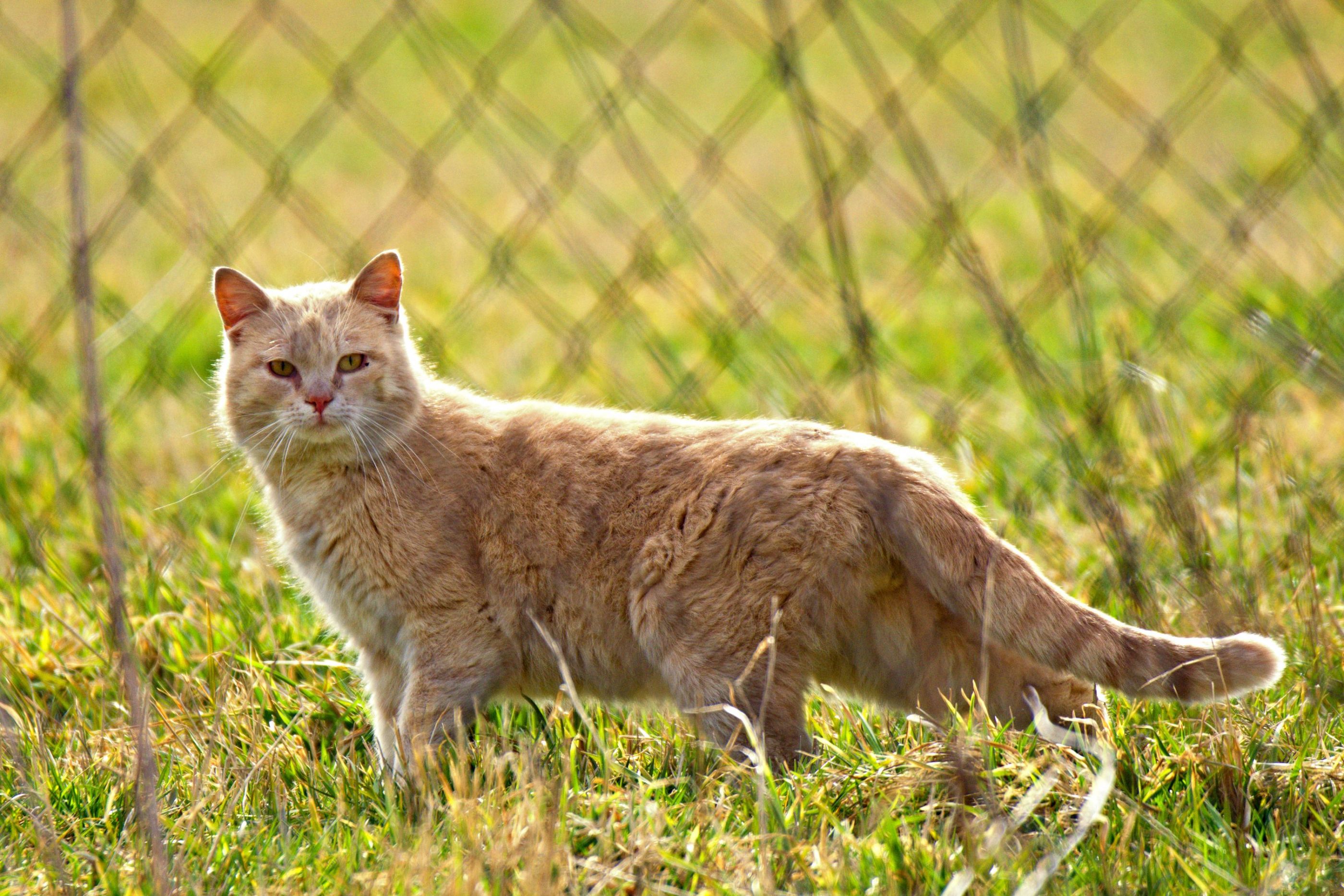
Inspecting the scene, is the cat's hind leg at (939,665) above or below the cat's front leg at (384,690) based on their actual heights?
above

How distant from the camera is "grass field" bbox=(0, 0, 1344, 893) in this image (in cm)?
186

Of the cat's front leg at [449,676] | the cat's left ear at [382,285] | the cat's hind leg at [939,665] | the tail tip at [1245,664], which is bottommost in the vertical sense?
the cat's front leg at [449,676]

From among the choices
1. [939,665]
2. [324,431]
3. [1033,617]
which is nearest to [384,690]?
[324,431]

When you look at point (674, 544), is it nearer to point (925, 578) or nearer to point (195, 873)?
point (925, 578)

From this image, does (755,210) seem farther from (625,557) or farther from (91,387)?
(91,387)

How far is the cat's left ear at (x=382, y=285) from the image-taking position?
278 cm

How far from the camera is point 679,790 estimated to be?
2.13 metres

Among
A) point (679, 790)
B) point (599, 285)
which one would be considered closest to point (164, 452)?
point (599, 285)

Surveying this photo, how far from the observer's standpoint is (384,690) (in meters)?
2.57

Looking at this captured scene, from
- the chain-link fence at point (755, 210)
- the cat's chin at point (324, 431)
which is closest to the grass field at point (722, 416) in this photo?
the chain-link fence at point (755, 210)

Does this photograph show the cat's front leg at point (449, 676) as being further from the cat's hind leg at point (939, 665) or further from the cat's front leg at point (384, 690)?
the cat's hind leg at point (939, 665)

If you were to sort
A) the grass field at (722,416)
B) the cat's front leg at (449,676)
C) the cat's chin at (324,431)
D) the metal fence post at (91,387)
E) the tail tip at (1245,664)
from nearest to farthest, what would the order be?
1. the metal fence post at (91,387)
2. the grass field at (722,416)
3. the tail tip at (1245,664)
4. the cat's front leg at (449,676)
5. the cat's chin at (324,431)

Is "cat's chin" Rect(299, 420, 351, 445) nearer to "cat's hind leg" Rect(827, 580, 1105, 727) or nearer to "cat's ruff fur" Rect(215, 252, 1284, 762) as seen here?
"cat's ruff fur" Rect(215, 252, 1284, 762)

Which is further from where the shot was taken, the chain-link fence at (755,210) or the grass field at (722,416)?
the chain-link fence at (755,210)
